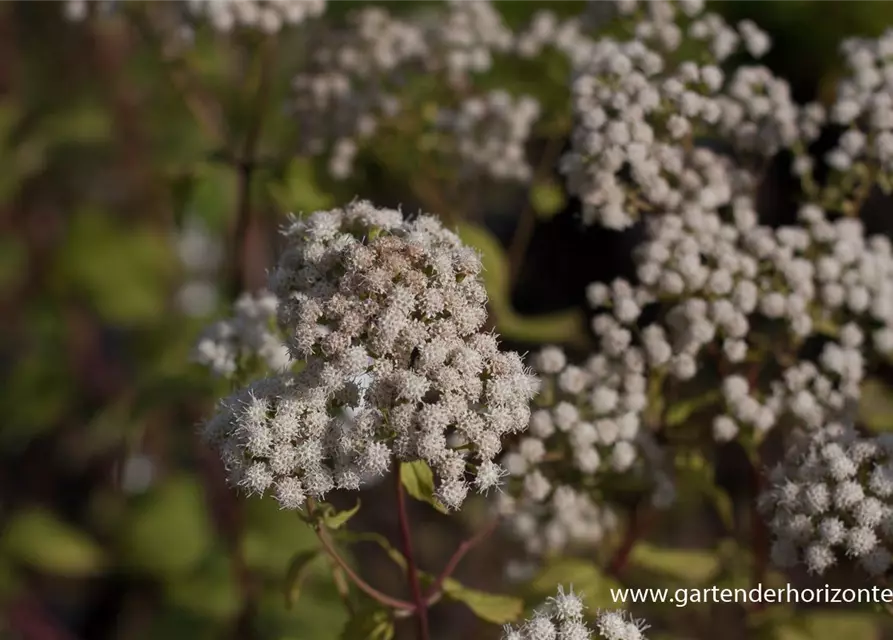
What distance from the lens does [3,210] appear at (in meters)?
3.05

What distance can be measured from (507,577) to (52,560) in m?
1.22

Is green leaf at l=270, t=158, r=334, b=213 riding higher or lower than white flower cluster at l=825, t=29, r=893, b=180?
lower

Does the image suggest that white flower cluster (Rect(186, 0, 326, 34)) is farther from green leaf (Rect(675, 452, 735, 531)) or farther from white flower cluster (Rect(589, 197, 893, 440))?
green leaf (Rect(675, 452, 735, 531))

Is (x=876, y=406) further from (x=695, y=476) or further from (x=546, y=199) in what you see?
(x=546, y=199)

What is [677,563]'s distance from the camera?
1661mm

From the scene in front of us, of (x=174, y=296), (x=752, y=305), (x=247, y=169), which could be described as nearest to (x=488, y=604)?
(x=752, y=305)

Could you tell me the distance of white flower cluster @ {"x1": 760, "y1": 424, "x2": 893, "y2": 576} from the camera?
4.15 feet

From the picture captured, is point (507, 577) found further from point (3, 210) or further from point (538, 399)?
point (3, 210)

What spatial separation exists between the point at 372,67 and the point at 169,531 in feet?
4.28

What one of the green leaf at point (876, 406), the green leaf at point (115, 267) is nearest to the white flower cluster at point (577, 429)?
the green leaf at point (876, 406)

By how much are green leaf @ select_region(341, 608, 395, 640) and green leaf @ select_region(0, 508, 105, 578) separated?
1.34m

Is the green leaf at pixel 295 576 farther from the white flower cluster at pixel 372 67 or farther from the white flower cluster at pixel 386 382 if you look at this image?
the white flower cluster at pixel 372 67

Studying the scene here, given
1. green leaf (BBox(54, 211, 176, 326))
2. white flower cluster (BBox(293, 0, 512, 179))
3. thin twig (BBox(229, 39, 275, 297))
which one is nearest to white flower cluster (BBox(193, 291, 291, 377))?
thin twig (BBox(229, 39, 275, 297))

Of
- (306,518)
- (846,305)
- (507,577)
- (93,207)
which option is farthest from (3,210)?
(846,305)
